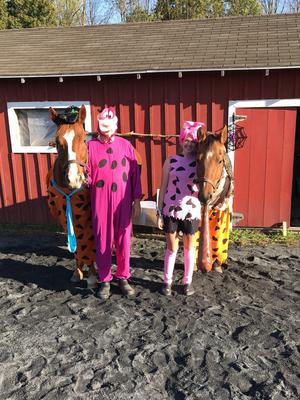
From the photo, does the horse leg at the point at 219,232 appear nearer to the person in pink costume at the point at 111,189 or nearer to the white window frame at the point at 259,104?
the person in pink costume at the point at 111,189

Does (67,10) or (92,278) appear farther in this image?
(67,10)

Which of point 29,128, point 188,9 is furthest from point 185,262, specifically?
point 188,9

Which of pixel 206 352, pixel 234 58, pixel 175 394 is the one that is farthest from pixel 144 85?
pixel 175 394

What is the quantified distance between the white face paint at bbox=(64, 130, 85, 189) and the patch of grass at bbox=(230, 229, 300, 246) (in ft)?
11.0

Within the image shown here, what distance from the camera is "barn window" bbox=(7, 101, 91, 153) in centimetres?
709

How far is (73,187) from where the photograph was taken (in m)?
3.72

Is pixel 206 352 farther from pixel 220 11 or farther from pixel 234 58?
pixel 220 11

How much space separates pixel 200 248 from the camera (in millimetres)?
4266

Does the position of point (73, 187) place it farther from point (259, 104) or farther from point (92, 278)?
point (259, 104)

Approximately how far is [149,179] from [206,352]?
404 centimetres

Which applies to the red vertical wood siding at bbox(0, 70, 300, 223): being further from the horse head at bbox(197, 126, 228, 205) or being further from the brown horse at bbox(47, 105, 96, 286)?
the horse head at bbox(197, 126, 228, 205)

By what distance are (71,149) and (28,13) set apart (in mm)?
17233

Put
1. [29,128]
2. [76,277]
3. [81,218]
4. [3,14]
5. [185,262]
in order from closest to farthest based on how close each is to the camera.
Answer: [185,262], [81,218], [76,277], [29,128], [3,14]

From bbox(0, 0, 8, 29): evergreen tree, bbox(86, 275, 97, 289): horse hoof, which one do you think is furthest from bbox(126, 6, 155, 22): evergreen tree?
bbox(86, 275, 97, 289): horse hoof
